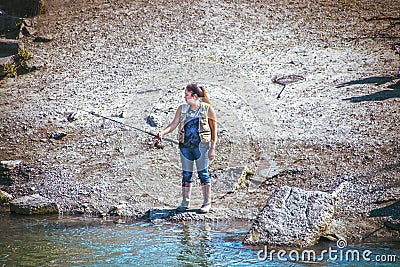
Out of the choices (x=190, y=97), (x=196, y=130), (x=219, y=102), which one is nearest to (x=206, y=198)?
(x=196, y=130)

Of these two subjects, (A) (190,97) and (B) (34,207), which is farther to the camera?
(B) (34,207)

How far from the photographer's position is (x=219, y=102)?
12102 mm

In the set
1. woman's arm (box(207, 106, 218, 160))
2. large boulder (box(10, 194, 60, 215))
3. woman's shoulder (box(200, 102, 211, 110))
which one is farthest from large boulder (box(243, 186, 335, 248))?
large boulder (box(10, 194, 60, 215))

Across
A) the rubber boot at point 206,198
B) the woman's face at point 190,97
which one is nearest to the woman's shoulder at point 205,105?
the woman's face at point 190,97

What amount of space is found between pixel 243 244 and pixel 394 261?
171 centimetres

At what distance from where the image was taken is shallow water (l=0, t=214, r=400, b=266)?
21.6 ft

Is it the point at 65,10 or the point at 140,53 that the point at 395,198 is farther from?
the point at 65,10

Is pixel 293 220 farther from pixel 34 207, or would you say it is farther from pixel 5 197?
pixel 5 197

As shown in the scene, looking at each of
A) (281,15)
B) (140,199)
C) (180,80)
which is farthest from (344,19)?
(140,199)

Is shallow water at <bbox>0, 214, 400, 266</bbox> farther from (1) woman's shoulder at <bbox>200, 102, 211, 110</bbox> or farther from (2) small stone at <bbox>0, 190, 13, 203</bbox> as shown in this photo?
(1) woman's shoulder at <bbox>200, 102, 211, 110</bbox>

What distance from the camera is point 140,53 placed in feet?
49.3

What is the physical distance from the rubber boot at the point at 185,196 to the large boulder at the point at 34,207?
1900mm

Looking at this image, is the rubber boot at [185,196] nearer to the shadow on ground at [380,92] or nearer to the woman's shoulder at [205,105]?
the woman's shoulder at [205,105]

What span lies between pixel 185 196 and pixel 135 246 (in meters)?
1.31
